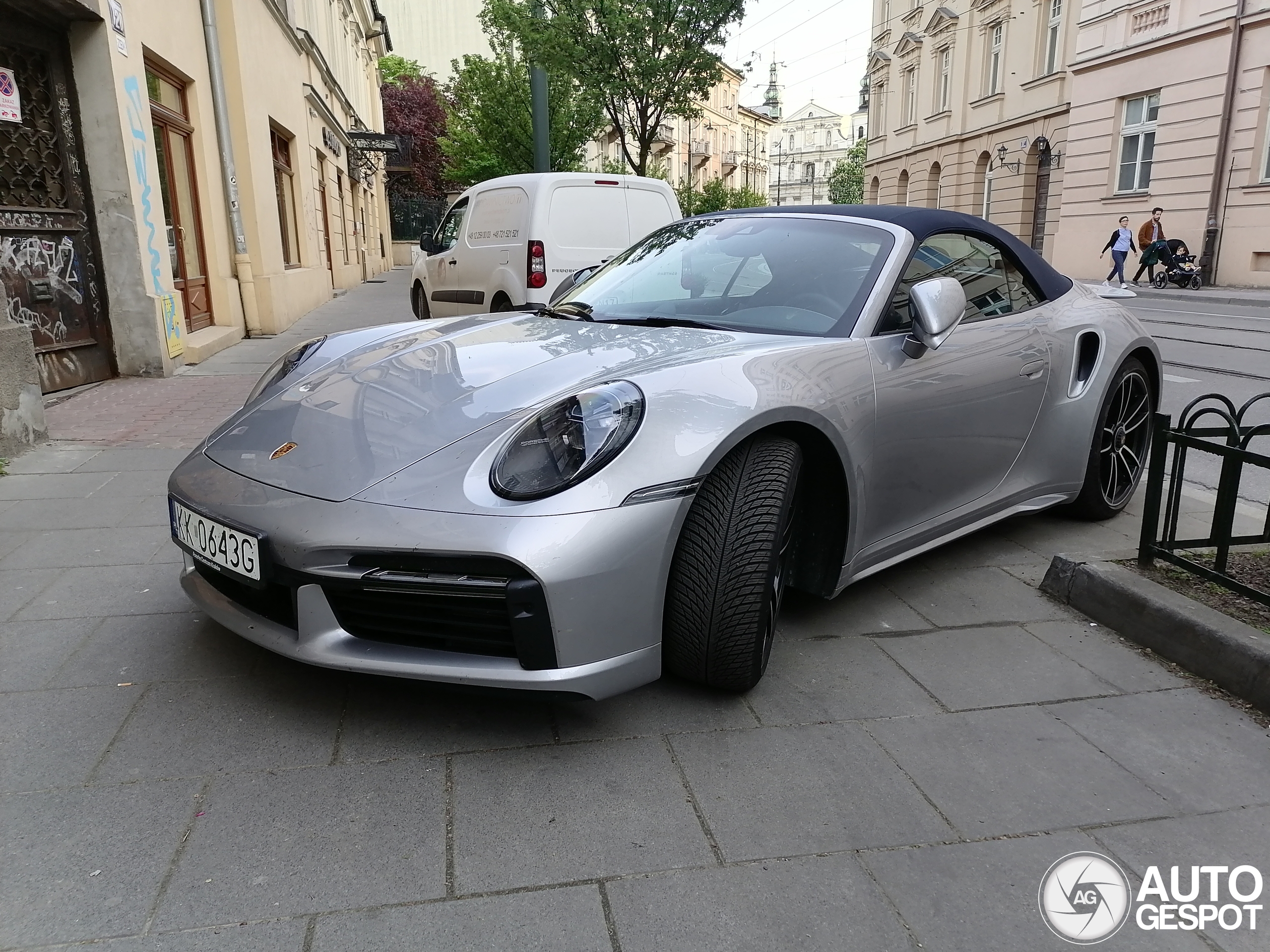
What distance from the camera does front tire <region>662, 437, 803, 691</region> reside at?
2318mm

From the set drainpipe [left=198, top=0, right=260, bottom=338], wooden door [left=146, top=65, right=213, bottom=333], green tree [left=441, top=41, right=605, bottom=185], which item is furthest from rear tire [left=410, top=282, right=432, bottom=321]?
green tree [left=441, top=41, right=605, bottom=185]

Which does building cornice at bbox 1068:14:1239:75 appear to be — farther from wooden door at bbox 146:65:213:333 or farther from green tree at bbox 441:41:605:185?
wooden door at bbox 146:65:213:333

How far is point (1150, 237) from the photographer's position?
20547 millimetres

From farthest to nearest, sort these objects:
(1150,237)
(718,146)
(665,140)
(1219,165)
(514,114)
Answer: (718,146), (665,140), (514,114), (1150,237), (1219,165)

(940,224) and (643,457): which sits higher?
(940,224)

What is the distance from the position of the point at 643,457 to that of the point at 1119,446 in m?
2.74

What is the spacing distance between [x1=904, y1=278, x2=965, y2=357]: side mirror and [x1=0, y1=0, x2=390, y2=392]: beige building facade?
16.6ft

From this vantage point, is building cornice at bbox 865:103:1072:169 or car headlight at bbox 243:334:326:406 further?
building cornice at bbox 865:103:1072:169

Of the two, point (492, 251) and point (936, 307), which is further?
point (492, 251)

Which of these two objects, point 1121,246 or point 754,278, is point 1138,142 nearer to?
point 1121,246

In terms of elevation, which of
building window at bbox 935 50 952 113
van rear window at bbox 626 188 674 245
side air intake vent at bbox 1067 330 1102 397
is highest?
building window at bbox 935 50 952 113

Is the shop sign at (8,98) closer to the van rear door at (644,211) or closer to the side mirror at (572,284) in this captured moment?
the van rear door at (644,211)

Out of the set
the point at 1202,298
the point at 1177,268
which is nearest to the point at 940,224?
the point at 1202,298

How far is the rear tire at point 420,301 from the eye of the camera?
11.4 m
